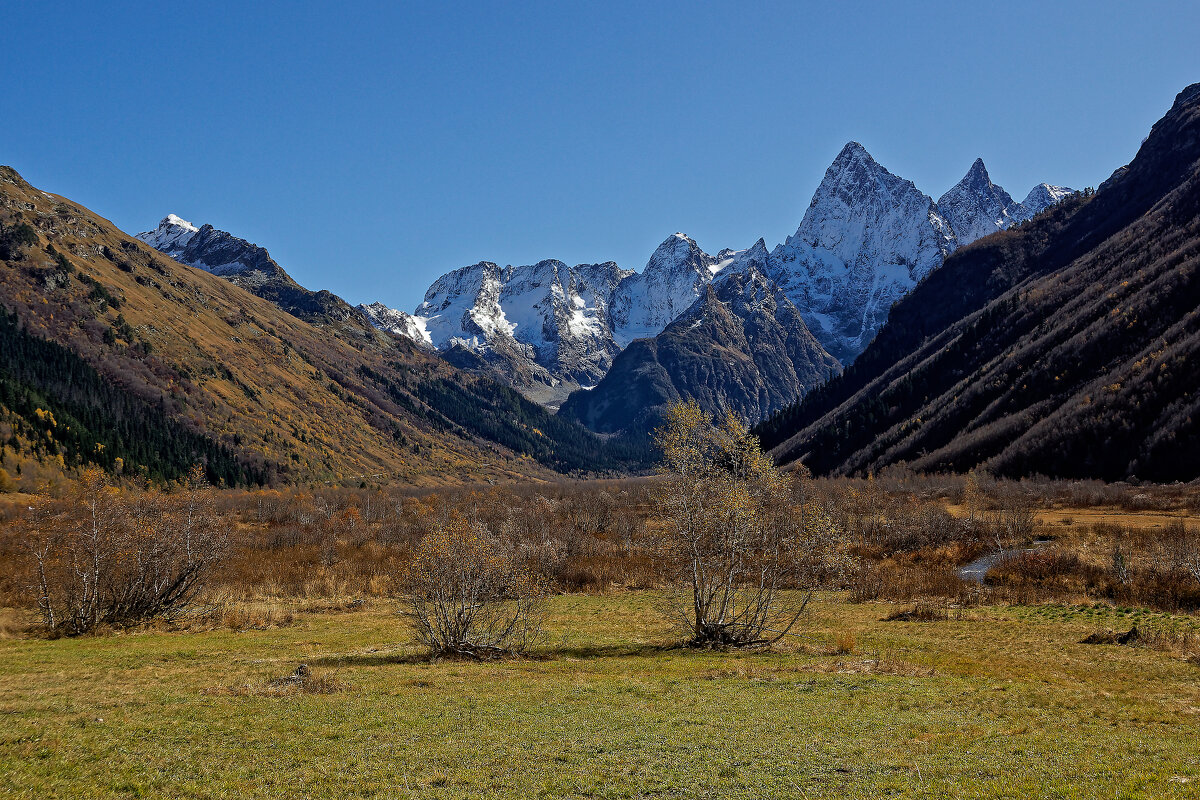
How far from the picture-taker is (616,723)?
710 inches

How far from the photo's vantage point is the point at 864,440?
19112cm

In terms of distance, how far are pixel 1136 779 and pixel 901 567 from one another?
5243 centimetres

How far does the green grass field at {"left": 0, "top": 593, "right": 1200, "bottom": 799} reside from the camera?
42.7 ft

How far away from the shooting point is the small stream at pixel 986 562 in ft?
181

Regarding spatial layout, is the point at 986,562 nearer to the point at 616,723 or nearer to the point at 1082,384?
the point at 616,723

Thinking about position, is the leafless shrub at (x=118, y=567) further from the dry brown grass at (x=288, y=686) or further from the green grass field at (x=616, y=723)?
the dry brown grass at (x=288, y=686)

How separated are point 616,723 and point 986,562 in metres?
54.8

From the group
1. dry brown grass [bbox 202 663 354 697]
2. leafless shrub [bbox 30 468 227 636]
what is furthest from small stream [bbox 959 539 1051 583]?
leafless shrub [bbox 30 468 227 636]

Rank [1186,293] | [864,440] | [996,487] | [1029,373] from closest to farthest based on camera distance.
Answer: [996,487] → [1186,293] → [1029,373] → [864,440]

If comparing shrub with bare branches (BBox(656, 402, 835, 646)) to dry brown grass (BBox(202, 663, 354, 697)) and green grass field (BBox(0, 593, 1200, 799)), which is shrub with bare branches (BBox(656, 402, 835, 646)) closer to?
green grass field (BBox(0, 593, 1200, 799))

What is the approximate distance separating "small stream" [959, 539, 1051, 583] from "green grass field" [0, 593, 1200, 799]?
24285 mm

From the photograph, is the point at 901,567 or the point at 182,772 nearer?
the point at 182,772

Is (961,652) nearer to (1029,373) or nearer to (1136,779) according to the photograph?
(1136,779)

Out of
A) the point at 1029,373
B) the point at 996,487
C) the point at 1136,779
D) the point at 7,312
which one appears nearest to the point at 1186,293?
the point at 1029,373
